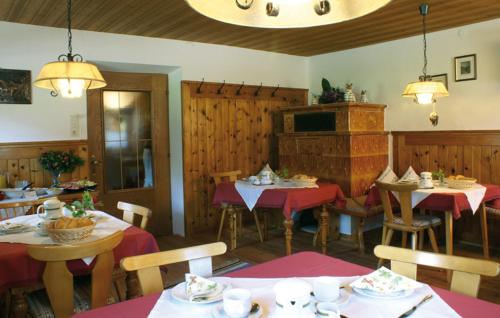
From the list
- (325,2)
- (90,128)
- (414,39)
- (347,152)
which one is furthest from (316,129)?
(325,2)

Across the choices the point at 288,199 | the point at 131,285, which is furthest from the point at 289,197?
the point at 131,285

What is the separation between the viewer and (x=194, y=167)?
5121 millimetres

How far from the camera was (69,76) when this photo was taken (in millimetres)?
2430

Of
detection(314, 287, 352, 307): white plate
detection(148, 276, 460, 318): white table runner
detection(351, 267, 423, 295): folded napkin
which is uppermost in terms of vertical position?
detection(351, 267, 423, 295): folded napkin

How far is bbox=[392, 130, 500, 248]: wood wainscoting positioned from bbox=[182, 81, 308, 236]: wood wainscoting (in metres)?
1.68

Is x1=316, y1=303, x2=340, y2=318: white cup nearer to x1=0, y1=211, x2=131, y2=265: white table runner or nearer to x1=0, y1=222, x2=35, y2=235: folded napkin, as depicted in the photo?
x1=0, y1=211, x2=131, y2=265: white table runner

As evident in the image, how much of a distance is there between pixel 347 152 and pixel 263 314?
3682 mm

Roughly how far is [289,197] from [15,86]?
8.90 ft

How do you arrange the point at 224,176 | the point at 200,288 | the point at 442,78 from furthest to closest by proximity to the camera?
the point at 224,176
the point at 442,78
the point at 200,288

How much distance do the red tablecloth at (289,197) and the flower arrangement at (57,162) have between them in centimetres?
142

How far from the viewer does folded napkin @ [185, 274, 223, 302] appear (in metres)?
1.36

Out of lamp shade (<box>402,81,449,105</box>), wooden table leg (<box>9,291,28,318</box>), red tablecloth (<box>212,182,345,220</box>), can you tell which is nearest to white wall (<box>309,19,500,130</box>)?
lamp shade (<box>402,81,449,105</box>)

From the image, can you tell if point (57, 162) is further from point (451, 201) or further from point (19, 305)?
point (451, 201)

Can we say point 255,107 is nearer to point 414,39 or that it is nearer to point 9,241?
point 414,39
